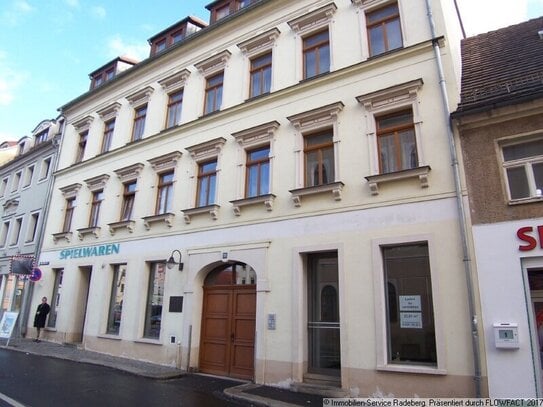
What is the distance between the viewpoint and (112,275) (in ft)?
49.2

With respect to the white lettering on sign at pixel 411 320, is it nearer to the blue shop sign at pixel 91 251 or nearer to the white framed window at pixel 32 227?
the blue shop sign at pixel 91 251

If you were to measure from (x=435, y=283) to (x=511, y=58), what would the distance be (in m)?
6.46

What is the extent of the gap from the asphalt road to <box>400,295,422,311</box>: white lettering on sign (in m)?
4.15

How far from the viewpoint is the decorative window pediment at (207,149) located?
1286 centimetres

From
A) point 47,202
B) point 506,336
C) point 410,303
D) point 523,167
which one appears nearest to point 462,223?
point 523,167

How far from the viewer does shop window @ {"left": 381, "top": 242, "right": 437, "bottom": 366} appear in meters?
8.47

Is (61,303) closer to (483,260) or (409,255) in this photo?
(409,255)

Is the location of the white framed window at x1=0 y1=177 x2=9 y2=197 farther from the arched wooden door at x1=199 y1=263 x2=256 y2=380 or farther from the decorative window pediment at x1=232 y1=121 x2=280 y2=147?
the decorative window pediment at x1=232 y1=121 x2=280 y2=147

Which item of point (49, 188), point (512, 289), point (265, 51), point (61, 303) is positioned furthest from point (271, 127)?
point (49, 188)

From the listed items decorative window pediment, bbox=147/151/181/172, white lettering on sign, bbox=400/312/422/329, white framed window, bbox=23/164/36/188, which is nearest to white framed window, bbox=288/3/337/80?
decorative window pediment, bbox=147/151/181/172

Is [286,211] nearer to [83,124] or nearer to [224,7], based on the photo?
[224,7]

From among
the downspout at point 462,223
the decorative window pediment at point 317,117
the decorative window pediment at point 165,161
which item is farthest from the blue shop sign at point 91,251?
the downspout at point 462,223

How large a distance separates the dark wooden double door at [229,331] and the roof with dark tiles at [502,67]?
7.42 metres

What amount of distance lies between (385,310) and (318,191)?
328 centimetres
